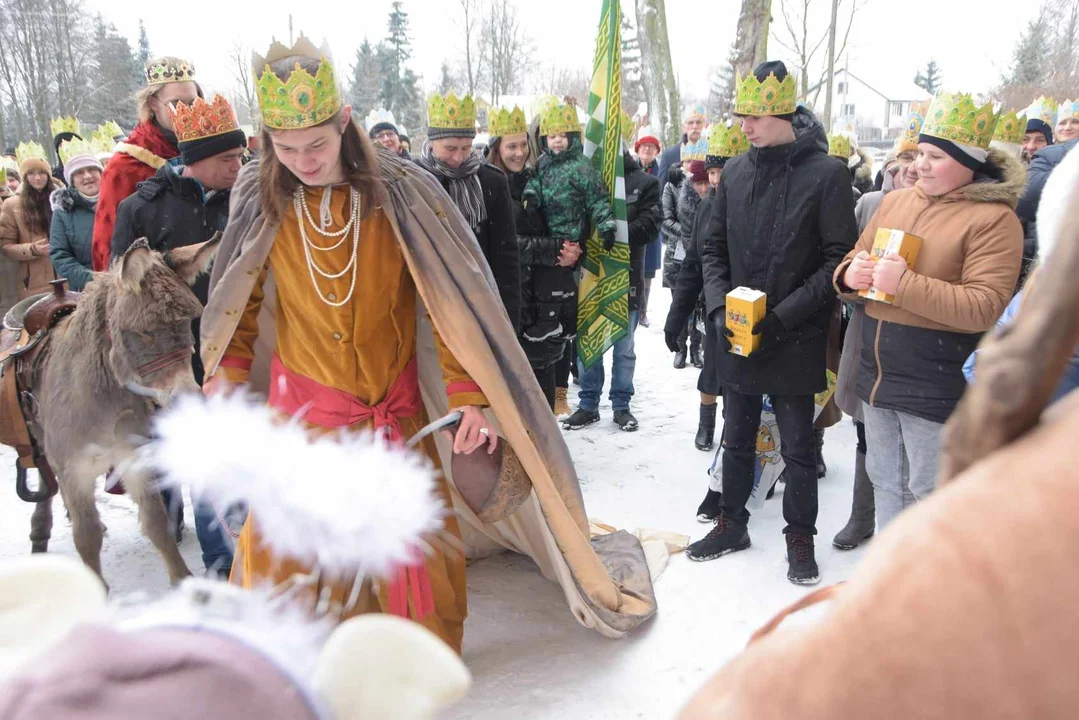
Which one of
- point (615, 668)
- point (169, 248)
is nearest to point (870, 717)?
point (615, 668)

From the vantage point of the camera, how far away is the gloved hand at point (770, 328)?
137 inches

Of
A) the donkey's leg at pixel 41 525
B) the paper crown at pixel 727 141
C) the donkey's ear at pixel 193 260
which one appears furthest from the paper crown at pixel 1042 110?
the donkey's leg at pixel 41 525

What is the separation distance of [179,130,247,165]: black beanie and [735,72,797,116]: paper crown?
2.40 metres

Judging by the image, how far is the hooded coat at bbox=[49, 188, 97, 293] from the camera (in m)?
5.31

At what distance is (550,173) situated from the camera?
5.23m

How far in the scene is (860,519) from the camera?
410 cm

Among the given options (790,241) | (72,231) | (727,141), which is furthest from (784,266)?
(72,231)

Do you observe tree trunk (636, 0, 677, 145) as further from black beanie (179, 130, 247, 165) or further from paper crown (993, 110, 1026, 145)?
black beanie (179, 130, 247, 165)

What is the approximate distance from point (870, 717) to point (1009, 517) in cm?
16

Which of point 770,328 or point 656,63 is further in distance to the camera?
point 656,63

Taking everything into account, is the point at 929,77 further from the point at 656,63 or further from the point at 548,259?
the point at 548,259

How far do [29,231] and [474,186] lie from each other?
16.5 feet

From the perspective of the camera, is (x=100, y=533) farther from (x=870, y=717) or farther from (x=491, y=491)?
(x=870, y=717)

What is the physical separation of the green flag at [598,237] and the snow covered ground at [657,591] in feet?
2.94
